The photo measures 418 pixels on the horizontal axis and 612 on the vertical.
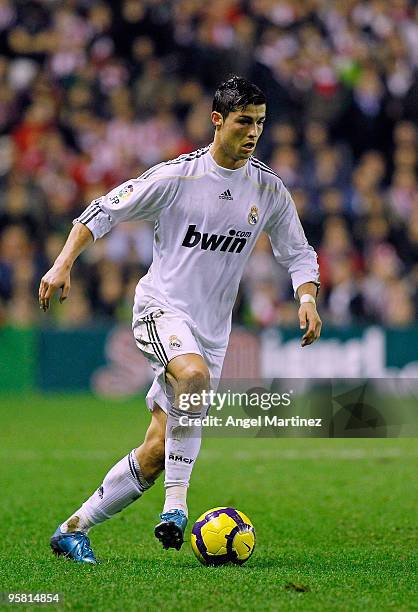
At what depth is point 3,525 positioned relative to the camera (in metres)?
7.58

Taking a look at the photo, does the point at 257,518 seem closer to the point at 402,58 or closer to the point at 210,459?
the point at 210,459

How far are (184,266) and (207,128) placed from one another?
1145 centimetres

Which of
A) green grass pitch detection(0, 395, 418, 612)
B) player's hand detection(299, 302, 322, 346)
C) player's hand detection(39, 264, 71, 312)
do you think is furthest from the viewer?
player's hand detection(299, 302, 322, 346)

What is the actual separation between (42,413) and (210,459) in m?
4.03

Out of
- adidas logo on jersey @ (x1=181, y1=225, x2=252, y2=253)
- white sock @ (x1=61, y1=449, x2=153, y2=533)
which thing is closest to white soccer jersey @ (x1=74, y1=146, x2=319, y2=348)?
adidas logo on jersey @ (x1=181, y1=225, x2=252, y2=253)

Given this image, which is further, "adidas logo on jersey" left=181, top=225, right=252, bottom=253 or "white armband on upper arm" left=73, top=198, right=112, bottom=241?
"adidas logo on jersey" left=181, top=225, right=252, bottom=253

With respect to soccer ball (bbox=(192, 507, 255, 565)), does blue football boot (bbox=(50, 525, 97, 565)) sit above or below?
below

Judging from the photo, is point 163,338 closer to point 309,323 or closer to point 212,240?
point 212,240

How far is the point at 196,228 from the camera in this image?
6.39 m

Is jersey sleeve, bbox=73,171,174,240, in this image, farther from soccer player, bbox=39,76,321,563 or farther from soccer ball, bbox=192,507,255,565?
soccer ball, bbox=192,507,255,565

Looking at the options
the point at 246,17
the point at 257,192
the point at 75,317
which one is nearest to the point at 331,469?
the point at 257,192

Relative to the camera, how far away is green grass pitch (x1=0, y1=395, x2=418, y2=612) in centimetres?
536

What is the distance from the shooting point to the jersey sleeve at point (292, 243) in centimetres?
673

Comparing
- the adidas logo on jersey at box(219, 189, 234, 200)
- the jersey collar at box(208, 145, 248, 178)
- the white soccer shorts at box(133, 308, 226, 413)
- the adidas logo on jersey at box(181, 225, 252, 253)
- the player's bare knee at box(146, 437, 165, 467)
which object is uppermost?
the jersey collar at box(208, 145, 248, 178)
